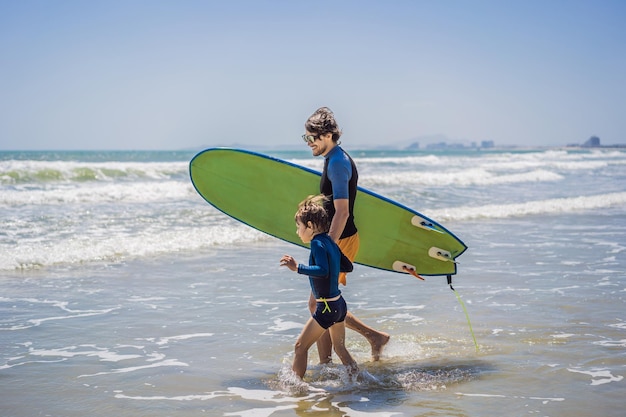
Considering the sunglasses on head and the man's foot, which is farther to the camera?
the man's foot

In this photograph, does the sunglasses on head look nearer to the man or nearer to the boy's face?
the man

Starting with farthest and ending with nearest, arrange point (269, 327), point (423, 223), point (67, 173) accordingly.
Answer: point (67, 173) < point (269, 327) < point (423, 223)

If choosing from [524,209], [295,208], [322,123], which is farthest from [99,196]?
[322,123]

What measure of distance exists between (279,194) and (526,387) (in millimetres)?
2195

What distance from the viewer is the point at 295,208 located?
4973 mm

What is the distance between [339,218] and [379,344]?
1108 millimetres

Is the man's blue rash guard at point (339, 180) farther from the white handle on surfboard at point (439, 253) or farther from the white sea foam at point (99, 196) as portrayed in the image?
the white sea foam at point (99, 196)

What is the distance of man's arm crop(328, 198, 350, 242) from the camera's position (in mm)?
3674

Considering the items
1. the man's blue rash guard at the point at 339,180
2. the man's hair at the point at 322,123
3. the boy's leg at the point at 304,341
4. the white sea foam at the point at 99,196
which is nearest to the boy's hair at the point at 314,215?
the man's blue rash guard at the point at 339,180

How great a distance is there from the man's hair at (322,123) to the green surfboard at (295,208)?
1024 mm

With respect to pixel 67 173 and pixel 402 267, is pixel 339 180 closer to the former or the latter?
pixel 402 267

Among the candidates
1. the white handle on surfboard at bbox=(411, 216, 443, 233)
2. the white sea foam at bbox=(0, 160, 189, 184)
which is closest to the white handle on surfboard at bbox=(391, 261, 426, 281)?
the white handle on surfboard at bbox=(411, 216, 443, 233)

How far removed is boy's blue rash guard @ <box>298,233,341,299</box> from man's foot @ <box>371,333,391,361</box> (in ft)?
2.63

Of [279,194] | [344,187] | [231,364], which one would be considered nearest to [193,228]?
[279,194]
